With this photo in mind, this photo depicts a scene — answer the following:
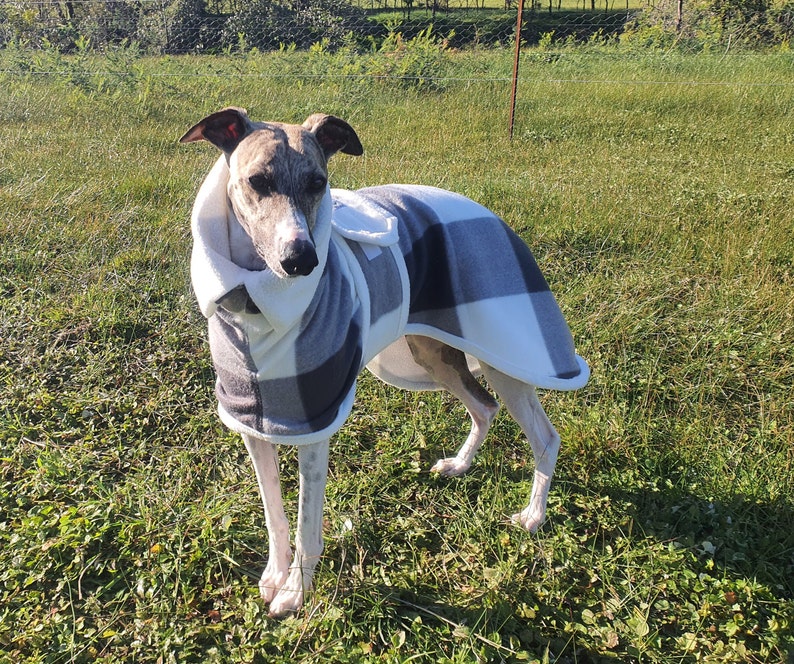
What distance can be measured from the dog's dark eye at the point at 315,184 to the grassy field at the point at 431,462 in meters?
1.48

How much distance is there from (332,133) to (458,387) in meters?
1.37

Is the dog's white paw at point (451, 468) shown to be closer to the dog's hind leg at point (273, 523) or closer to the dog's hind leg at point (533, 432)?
the dog's hind leg at point (533, 432)

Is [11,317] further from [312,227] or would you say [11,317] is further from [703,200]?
[703,200]

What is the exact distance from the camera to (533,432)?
9.26 feet

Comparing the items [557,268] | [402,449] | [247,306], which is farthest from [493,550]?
[557,268]

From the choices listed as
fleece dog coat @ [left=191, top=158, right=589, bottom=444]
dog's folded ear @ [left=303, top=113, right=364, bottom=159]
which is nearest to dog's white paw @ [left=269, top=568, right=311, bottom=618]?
fleece dog coat @ [left=191, top=158, right=589, bottom=444]

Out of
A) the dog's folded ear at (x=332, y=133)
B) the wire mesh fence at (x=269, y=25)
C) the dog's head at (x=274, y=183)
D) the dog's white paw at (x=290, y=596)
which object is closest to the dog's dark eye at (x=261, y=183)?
the dog's head at (x=274, y=183)

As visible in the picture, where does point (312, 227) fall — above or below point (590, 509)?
above

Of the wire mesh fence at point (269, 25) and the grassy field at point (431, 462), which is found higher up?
the wire mesh fence at point (269, 25)

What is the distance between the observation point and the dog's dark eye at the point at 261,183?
1.87 metres

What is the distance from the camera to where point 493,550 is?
9.02 ft

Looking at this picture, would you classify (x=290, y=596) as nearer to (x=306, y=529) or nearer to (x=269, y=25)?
(x=306, y=529)

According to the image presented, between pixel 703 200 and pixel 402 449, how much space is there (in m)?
3.57

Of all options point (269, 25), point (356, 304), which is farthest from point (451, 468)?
point (269, 25)
